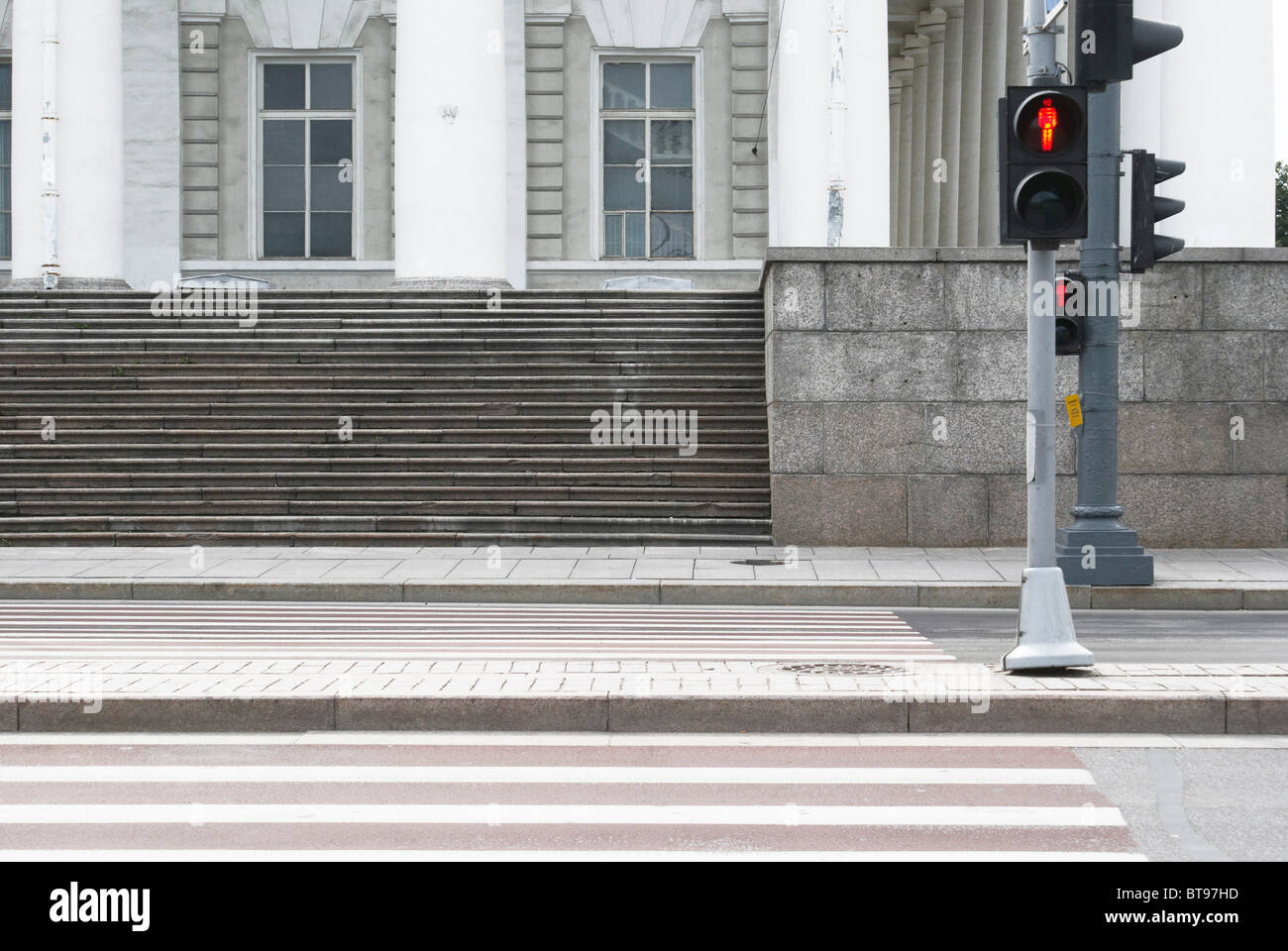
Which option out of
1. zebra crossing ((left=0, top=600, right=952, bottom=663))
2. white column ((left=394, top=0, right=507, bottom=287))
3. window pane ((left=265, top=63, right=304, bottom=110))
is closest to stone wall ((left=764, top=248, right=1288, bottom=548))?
zebra crossing ((left=0, top=600, right=952, bottom=663))

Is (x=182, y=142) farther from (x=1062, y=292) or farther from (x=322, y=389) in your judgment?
(x=1062, y=292)

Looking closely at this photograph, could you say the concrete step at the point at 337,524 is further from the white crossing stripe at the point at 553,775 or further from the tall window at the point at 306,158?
the tall window at the point at 306,158

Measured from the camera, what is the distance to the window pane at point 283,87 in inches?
1229

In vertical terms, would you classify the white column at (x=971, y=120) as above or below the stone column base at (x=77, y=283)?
above

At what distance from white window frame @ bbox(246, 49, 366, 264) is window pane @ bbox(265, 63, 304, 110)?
99mm

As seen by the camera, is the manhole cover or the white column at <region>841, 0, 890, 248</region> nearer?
the manhole cover

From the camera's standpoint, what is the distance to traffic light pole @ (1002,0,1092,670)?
9.07m

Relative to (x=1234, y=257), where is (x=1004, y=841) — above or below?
below

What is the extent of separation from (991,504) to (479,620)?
7.67 metres

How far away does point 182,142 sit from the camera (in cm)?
3078

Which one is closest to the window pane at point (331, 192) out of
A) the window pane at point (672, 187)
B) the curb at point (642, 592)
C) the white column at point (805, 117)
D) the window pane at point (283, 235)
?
the window pane at point (283, 235)

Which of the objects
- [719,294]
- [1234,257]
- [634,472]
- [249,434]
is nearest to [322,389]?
[249,434]

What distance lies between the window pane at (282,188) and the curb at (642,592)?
17152mm

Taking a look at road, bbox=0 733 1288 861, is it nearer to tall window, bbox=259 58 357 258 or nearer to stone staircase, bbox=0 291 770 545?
stone staircase, bbox=0 291 770 545
